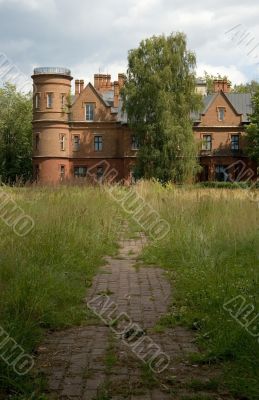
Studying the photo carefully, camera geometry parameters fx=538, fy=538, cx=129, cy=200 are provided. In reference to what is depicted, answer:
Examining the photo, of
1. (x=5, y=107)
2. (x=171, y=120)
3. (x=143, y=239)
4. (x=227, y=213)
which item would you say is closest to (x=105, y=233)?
(x=143, y=239)

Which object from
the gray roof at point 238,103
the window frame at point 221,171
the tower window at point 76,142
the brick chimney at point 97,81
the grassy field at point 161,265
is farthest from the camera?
the brick chimney at point 97,81

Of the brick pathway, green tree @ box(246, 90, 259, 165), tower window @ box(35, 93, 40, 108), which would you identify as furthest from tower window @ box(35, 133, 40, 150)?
the brick pathway

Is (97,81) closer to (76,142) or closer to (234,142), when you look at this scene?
(76,142)

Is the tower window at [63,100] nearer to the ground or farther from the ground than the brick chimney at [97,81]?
nearer to the ground

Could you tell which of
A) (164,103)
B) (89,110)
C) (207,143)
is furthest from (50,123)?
(207,143)

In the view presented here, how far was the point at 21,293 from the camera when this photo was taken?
584 centimetres

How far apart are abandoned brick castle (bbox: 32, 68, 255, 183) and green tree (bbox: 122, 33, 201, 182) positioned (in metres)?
7.94

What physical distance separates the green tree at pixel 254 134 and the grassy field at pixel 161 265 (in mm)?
34766

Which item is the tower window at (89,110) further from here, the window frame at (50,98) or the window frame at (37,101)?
the window frame at (37,101)

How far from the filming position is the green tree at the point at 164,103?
146 feet

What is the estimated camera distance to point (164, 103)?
145ft

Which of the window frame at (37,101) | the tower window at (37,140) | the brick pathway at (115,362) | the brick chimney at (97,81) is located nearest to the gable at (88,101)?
the window frame at (37,101)

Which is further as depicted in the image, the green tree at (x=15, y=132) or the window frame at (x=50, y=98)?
the green tree at (x=15, y=132)

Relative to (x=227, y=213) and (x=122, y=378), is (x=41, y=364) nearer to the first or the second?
(x=122, y=378)
